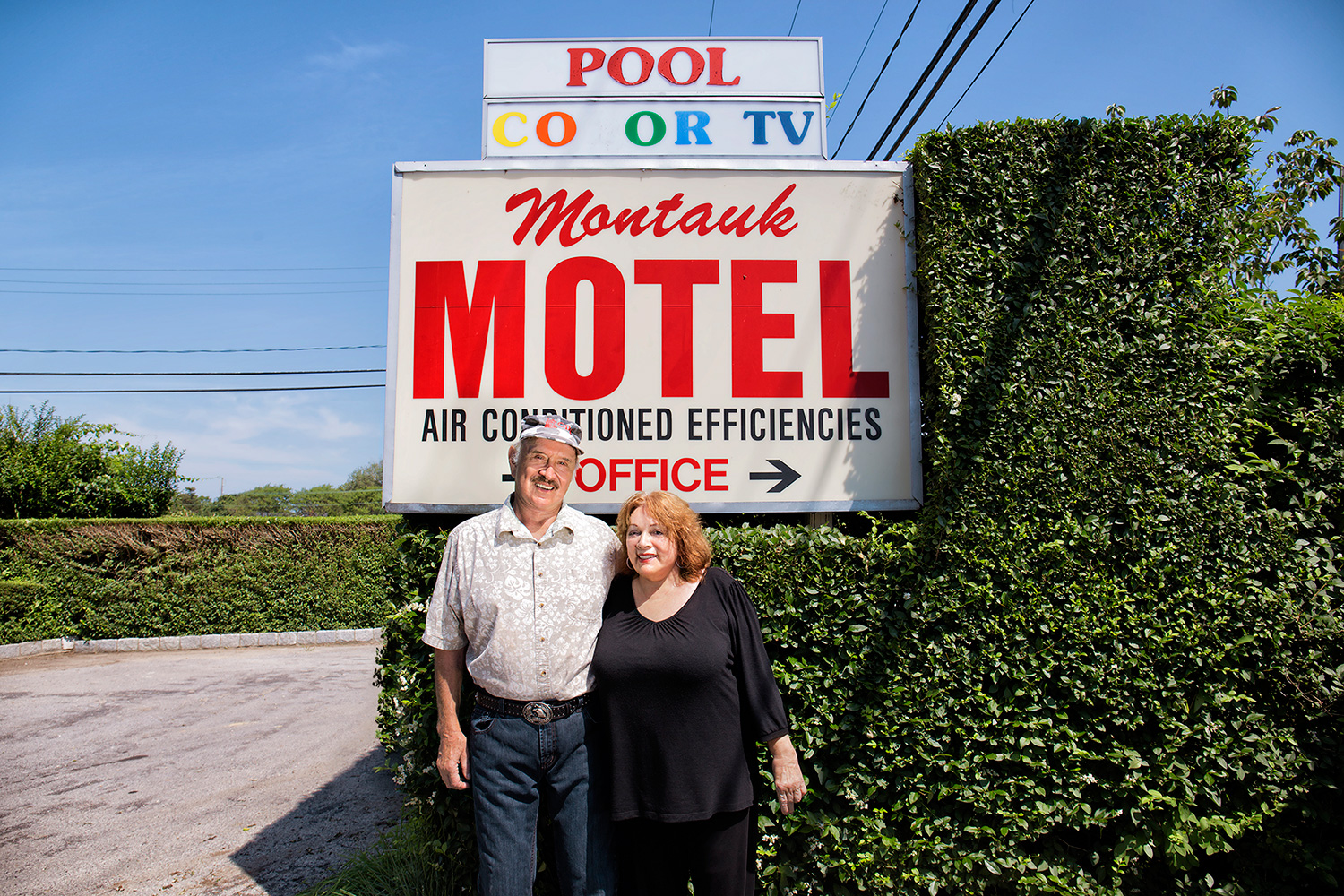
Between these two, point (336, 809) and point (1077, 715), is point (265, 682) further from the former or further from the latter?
point (1077, 715)

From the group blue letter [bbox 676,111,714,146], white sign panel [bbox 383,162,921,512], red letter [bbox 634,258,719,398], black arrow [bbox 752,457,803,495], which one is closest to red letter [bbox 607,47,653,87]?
blue letter [bbox 676,111,714,146]

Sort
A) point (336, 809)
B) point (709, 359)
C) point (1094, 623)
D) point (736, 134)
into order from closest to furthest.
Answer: point (1094, 623)
point (709, 359)
point (736, 134)
point (336, 809)

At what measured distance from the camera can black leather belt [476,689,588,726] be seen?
2.52 meters

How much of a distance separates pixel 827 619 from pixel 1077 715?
3.67 feet

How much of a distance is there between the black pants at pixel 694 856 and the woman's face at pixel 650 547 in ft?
2.63

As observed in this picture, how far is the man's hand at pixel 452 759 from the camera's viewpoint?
269 cm

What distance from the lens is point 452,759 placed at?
270 centimetres

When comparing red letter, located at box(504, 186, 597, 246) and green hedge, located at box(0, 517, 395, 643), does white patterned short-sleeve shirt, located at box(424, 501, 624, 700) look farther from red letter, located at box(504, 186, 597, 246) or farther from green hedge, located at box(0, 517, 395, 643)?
green hedge, located at box(0, 517, 395, 643)

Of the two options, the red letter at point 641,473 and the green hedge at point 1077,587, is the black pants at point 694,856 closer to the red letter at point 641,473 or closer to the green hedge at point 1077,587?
the green hedge at point 1077,587

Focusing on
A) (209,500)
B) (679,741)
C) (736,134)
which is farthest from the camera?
(209,500)

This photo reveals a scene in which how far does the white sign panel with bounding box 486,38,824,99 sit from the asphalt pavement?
14.6 ft

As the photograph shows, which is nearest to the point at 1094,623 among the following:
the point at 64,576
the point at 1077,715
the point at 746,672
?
the point at 1077,715

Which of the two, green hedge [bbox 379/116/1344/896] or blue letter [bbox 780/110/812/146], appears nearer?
green hedge [bbox 379/116/1344/896]

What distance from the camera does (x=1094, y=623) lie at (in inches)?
125
